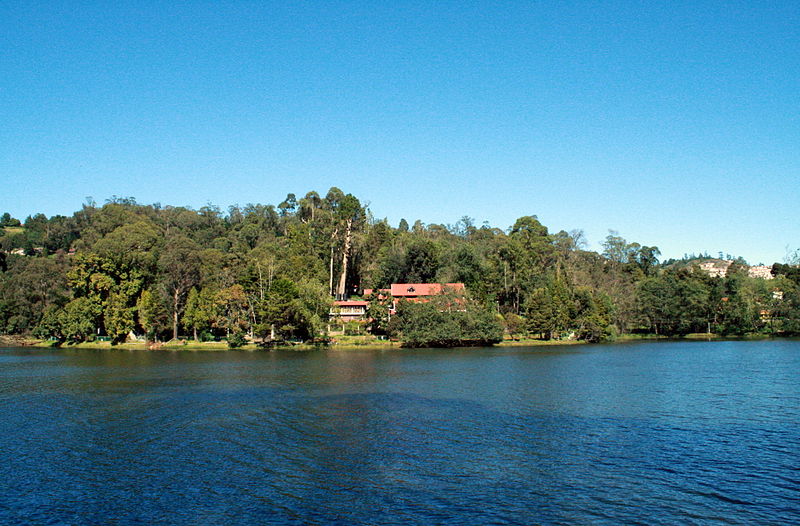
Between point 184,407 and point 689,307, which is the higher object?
point 689,307

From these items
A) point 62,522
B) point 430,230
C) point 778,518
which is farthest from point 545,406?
point 430,230

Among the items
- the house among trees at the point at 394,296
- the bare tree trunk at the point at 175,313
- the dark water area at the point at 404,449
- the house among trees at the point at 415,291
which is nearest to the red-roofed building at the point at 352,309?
the house among trees at the point at 394,296

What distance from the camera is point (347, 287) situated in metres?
114

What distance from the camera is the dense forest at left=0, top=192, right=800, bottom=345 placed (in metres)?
82.9

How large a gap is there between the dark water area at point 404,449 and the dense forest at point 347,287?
3428 centimetres

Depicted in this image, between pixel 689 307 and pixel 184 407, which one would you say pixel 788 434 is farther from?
pixel 689 307

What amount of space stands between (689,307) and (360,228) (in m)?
60.8

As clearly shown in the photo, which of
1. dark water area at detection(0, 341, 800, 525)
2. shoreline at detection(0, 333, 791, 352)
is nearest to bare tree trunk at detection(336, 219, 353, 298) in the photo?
shoreline at detection(0, 333, 791, 352)

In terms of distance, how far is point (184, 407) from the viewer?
34.9 metres

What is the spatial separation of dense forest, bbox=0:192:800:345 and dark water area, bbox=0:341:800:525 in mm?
34277

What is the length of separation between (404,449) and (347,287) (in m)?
89.4

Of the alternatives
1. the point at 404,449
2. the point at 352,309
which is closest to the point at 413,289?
the point at 352,309

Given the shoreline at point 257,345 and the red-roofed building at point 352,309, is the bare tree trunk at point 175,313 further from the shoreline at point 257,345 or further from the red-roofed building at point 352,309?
the red-roofed building at point 352,309

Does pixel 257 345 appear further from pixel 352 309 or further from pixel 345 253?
pixel 345 253
